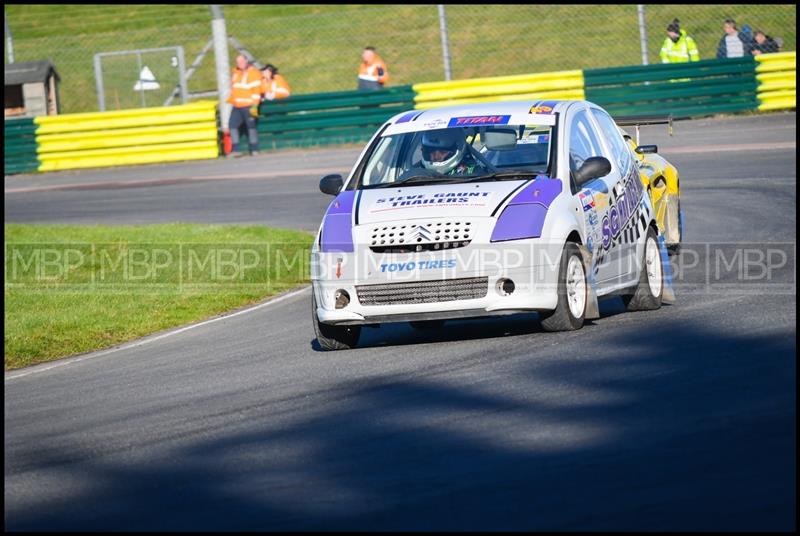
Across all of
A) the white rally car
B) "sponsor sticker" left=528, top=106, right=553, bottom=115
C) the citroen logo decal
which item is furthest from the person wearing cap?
the citroen logo decal

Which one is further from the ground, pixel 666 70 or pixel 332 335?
pixel 666 70

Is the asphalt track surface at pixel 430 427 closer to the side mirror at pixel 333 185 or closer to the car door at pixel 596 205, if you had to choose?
the car door at pixel 596 205

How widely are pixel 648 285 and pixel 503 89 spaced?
16493mm

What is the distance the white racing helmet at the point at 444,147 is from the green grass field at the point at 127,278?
3269 millimetres

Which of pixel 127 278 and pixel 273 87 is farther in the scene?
pixel 273 87

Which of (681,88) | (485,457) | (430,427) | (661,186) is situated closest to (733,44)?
(681,88)

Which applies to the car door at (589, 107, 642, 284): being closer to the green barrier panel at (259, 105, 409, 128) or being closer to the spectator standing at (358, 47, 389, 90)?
the green barrier panel at (259, 105, 409, 128)

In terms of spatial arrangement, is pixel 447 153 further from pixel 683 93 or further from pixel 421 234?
pixel 683 93

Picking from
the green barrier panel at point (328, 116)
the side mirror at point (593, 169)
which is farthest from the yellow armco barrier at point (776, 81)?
the side mirror at point (593, 169)

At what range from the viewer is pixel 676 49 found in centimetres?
2700

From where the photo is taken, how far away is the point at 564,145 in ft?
32.7

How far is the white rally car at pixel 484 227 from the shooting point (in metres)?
9.05

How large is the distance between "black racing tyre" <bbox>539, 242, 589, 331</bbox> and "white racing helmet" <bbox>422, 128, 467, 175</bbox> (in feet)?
4.27

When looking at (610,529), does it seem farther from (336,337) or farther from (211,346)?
(211,346)
